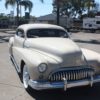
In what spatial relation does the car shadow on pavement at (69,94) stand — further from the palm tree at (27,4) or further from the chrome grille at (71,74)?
the palm tree at (27,4)

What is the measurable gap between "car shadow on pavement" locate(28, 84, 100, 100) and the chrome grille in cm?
51

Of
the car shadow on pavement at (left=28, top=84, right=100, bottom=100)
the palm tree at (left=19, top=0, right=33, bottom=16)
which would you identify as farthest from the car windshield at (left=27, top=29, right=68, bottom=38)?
the palm tree at (left=19, top=0, right=33, bottom=16)

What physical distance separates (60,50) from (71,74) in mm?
743

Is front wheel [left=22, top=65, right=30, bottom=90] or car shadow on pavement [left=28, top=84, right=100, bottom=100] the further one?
front wheel [left=22, top=65, right=30, bottom=90]

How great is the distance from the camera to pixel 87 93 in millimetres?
7199

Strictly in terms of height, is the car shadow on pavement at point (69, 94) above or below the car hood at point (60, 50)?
below

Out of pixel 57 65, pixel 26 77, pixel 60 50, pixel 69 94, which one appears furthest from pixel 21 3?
pixel 57 65

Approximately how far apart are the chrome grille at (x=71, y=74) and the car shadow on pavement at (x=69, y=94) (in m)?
0.51

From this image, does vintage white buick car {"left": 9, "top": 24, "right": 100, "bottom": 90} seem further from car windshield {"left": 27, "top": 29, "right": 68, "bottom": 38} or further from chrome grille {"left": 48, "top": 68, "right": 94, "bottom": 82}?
car windshield {"left": 27, "top": 29, "right": 68, "bottom": 38}

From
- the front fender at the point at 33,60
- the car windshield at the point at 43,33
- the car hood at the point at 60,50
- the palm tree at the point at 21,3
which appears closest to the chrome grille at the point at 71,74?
the car hood at the point at 60,50

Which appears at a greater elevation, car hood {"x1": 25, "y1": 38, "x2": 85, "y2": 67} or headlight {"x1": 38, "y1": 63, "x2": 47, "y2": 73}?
car hood {"x1": 25, "y1": 38, "x2": 85, "y2": 67}

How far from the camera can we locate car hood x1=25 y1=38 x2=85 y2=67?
6.87 meters

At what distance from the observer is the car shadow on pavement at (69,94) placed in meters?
6.81

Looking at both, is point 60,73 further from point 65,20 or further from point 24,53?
point 65,20
